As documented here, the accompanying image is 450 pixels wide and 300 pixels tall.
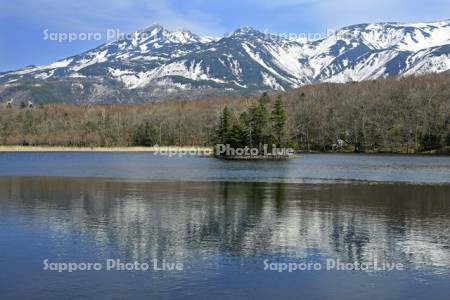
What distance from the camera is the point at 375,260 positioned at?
1146 inches

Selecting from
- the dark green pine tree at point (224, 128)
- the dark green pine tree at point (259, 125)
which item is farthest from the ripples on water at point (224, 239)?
the dark green pine tree at point (224, 128)

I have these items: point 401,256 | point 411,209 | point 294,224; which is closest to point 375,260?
point 401,256

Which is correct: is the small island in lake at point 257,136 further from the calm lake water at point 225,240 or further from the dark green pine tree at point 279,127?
the calm lake water at point 225,240

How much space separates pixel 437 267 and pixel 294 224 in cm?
1291

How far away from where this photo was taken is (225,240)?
33281 mm

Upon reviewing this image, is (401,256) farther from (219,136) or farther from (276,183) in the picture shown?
(219,136)

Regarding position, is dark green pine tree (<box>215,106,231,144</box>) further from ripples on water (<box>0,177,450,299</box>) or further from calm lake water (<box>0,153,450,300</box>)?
ripples on water (<box>0,177,450,299</box>)

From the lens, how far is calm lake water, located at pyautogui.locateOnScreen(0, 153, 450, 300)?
954 inches

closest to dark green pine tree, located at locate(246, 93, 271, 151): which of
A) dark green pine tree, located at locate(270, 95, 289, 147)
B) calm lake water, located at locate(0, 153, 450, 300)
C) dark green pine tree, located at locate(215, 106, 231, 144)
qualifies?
dark green pine tree, located at locate(270, 95, 289, 147)

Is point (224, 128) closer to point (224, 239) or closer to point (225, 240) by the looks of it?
point (224, 239)

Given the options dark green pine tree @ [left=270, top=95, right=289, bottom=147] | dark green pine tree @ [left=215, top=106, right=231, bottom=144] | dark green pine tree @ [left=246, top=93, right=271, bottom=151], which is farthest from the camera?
dark green pine tree @ [left=215, top=106, right=231, bottom=144]

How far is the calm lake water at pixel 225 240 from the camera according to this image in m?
24.2

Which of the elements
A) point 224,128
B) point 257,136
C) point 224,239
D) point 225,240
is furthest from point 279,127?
point 225,240

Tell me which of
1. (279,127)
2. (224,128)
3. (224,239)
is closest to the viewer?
(224,239)
